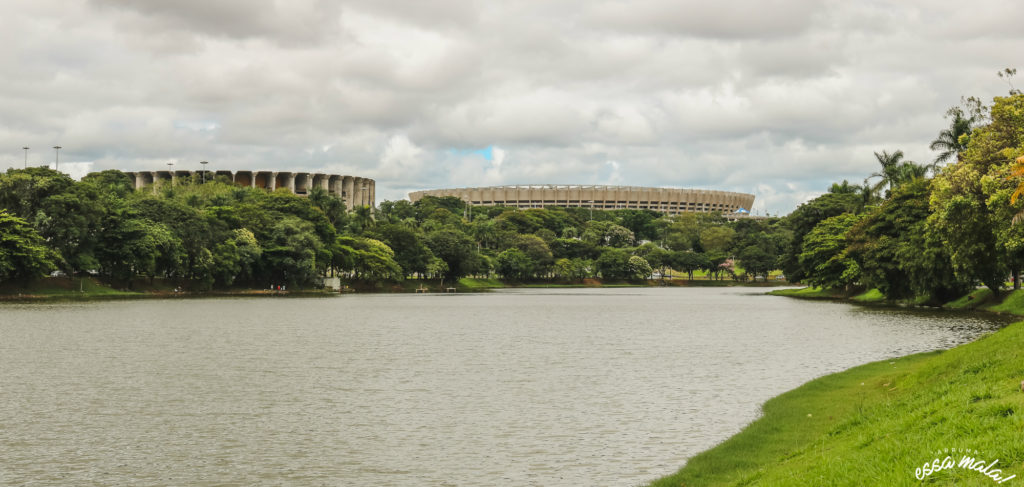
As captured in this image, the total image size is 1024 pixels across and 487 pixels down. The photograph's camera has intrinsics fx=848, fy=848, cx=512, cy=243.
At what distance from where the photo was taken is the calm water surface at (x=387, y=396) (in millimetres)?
16484

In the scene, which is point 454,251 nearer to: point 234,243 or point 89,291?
point 234,243

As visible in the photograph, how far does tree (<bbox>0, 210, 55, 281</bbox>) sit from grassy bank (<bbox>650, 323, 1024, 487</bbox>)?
71.9 m

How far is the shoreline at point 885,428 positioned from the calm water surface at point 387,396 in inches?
41.5

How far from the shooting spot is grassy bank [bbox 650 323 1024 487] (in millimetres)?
11023

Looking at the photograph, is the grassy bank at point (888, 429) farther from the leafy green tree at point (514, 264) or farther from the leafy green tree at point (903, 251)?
the leafy green tree at point (514, 264)

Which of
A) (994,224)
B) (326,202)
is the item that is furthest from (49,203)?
(994,224)

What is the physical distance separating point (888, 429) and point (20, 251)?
78.3 meters

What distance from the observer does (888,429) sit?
1417 centimetres

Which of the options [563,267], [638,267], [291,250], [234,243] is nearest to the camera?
[234,243]

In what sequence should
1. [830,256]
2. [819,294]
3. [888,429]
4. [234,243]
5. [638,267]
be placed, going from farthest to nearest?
[638,267] → [819,294] → [234,243] → [830,256] → [888,429]

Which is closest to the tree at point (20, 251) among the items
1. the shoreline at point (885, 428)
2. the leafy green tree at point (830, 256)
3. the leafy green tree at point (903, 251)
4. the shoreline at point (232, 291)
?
the shoreline at point (232, 291)

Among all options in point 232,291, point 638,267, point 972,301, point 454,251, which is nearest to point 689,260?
point 638,267

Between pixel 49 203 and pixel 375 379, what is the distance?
6799 centimetres

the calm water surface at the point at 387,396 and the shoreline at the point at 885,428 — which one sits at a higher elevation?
the shoreline at the point at 885,428
